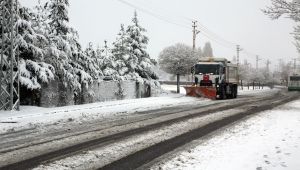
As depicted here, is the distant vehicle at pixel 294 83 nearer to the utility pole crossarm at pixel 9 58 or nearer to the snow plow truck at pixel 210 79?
the snow plow truck at pixel 210 79

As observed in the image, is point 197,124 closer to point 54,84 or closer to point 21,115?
point 21,115

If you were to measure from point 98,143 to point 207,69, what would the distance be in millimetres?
25387

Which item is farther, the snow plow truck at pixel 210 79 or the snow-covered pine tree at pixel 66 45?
the snow plow truck at pixel 210 79

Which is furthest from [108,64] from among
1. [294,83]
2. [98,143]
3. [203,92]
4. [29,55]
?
[294,83]

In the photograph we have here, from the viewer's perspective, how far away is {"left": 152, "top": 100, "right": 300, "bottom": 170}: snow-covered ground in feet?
27.1

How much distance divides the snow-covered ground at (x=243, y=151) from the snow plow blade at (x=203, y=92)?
19715 millimetres

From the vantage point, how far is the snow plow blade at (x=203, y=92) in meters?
34.2

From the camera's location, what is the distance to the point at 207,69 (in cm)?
3512

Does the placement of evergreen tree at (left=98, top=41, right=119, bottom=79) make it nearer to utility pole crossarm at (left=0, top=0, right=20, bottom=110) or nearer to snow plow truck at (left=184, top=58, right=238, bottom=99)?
snow plow truck at (left=184, top=58, right=238, bottom=99)

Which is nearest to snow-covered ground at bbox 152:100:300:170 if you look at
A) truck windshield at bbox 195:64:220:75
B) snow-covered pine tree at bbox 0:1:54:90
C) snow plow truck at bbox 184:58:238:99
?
snow-covered pine tree at bbox 0:1:54:90

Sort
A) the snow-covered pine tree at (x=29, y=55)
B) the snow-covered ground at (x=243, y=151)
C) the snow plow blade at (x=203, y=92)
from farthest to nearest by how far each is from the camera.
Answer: the snow plow blade at (x=203, y=92)
the snow-covered pine tree at (x=29, y=55)
the snow-covered ground at (x=243, y=151)

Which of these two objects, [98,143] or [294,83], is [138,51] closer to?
[98,143]

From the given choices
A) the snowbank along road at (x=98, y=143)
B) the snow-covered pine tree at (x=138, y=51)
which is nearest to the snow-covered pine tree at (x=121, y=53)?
the snow-covered pine tree at (x=138, y=51)

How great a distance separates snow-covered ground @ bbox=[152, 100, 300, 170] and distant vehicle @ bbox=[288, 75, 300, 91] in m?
60.7
